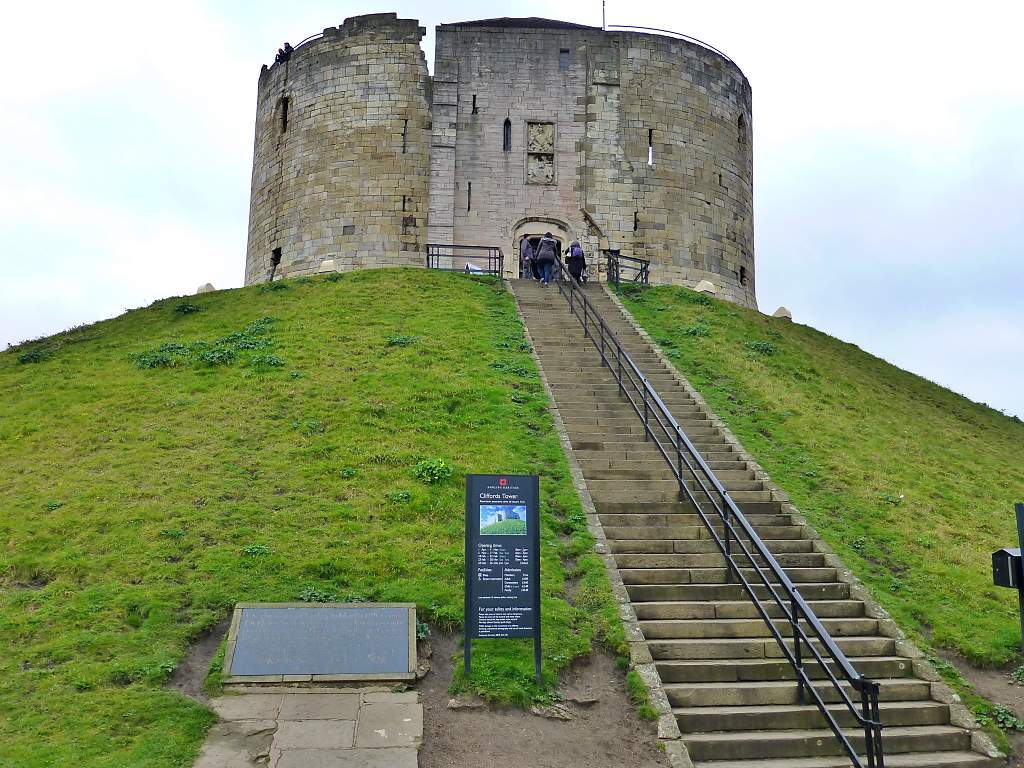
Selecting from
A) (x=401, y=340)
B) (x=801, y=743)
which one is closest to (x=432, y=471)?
(x=801, y=743)

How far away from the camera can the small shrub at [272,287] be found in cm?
2304

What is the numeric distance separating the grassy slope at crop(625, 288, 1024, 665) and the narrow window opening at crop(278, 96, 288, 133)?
39.9 feet

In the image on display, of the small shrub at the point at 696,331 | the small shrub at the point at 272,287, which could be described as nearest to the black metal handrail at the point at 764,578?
the small shrub at the point at 696,331

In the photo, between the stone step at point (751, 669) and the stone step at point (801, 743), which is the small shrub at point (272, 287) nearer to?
the stone step at point (751, 669)

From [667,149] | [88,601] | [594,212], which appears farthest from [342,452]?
[667,149]

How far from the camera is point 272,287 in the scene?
23250 millimetres

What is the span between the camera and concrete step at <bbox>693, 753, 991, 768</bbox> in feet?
24.7

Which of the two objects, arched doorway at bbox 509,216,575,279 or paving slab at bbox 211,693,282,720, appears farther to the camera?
arched doorway at bbox 509,216,575,279

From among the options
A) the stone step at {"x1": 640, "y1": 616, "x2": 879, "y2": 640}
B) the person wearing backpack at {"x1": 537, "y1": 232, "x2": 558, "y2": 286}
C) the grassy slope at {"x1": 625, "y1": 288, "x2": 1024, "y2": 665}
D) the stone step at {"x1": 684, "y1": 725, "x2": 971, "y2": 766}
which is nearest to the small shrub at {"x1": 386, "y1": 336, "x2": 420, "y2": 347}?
the grassy slope at {"x1": 625, "y1": 288, "x2": 1024, "y2": 665}

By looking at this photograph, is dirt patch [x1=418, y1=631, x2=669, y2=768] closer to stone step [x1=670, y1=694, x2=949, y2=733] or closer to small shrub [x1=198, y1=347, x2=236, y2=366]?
stone step [x1=670, y1=694, x2=949, y2=733]

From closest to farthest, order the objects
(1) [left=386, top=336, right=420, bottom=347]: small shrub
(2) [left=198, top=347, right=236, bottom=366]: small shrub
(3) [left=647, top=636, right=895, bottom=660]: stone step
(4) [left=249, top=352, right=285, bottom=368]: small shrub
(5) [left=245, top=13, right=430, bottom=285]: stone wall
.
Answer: (3) [left=647, top=636, right=895, bottom=660]: stone step
(4) [left=249, top=352, right=285, bottom=368]: small shrub
(2) [left=198, top=347, right=236, bottom=366]: small shrub
(1) [left=386, top=336, right=420, bottom=347]: small shrub
(5) [left=245, top=13, right=430, bottom=285]: stone wall

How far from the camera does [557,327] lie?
19.2 m

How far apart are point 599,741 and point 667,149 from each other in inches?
890

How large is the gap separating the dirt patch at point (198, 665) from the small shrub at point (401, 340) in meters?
9.21
